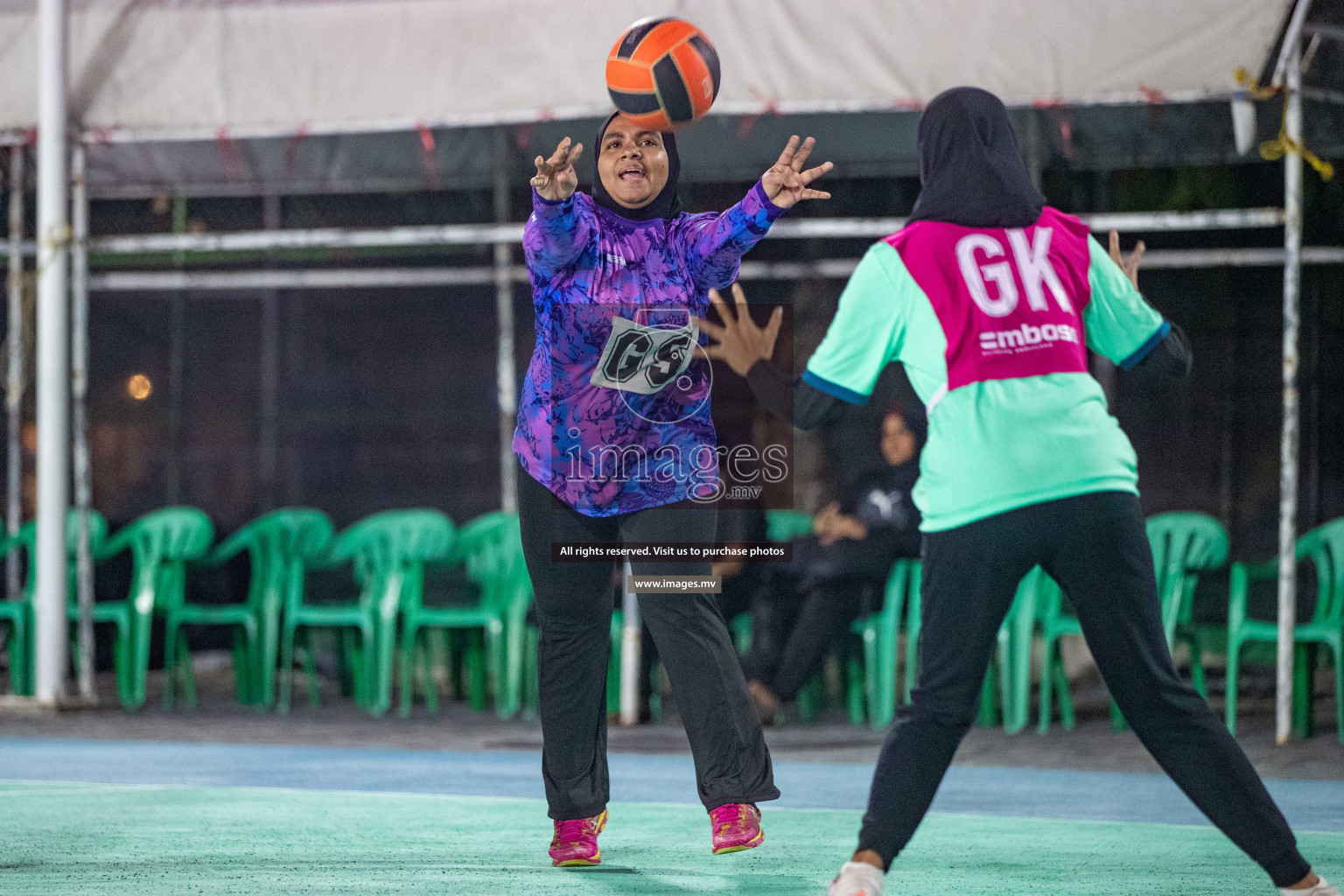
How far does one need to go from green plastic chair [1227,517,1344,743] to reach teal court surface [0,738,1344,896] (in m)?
1.27

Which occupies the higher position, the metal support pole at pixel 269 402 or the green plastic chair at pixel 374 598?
the metal support pole at pixel 269 402

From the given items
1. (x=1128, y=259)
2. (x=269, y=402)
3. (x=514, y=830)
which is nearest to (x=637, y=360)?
(x=1128, y=259)

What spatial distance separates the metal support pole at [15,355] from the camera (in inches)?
310

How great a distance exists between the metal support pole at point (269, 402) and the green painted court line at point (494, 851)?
6718 millimetres

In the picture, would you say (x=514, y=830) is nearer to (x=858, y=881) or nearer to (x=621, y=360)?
(x=621, y=360)

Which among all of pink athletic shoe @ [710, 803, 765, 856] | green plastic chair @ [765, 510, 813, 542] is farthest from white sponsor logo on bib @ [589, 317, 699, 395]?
green plastic chair @ [765, 510, 813, 542]

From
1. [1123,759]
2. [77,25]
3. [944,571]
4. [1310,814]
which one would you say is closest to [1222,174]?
[1123,759]

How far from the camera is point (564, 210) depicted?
11.3ft

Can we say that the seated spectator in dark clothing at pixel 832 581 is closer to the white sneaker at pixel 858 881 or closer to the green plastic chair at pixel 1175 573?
the green plastic chair at pixel 1175 573

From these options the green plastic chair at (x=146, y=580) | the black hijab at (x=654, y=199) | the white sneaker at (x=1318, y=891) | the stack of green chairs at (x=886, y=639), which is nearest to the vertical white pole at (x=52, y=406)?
the green plastic chair at (x=146, y=580)

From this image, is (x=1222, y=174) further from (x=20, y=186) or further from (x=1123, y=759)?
(x=20, y=186)

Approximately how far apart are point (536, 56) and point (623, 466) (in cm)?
368

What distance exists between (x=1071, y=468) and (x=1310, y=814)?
2.49 metres

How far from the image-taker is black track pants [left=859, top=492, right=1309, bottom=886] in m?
2.79
